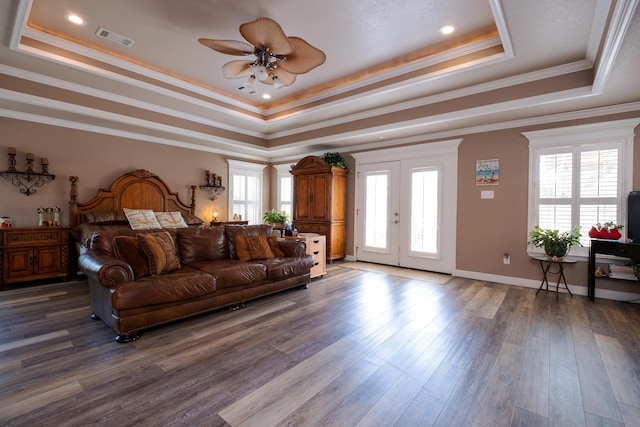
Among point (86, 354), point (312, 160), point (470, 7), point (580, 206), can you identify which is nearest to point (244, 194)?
point (312, 160)

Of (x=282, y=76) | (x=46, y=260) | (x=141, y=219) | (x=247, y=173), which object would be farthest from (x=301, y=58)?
(x=247, y=173)

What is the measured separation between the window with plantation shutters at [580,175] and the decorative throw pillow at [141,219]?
616cm

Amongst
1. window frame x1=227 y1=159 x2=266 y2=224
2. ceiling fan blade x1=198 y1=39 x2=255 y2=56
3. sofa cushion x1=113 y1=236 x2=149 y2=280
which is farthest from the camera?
window frame x1=227 y1=159 x2=266 y2=224

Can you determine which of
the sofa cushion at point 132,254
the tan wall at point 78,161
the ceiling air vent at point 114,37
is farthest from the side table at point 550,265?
the tan wall at point 78,161

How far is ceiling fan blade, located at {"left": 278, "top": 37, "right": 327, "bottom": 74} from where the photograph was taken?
2852mm

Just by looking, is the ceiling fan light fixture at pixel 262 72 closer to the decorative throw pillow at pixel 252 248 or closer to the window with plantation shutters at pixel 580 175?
the decorative throw pillow at pixel 252 248

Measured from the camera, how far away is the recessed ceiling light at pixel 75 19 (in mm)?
3077

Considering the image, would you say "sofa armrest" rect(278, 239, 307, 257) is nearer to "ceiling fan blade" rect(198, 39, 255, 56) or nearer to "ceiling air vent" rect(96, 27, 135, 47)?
"ceiling fan blade" rect(198, 39, 255, 56)

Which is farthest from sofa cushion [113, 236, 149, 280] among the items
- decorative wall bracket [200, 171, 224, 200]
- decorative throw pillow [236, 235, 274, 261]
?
decorative wall bracket [200, 171, 224, 200]

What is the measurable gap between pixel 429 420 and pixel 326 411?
59 cm

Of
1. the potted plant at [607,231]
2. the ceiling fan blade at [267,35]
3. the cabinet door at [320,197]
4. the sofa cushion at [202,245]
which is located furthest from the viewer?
the cabinet door at [320,197]

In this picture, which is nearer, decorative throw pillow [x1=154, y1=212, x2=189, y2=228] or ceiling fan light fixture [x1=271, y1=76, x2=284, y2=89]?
ceiling fan light fixture [x1=271, y1=76, x2=284, y2=89]

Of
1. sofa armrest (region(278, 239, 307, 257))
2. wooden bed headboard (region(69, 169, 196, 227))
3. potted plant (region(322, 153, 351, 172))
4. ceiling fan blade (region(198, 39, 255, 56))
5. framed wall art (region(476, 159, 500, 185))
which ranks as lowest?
sofa armrest (region(278, 239, 307, 257))

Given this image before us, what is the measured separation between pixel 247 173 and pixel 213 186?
1141 mm
